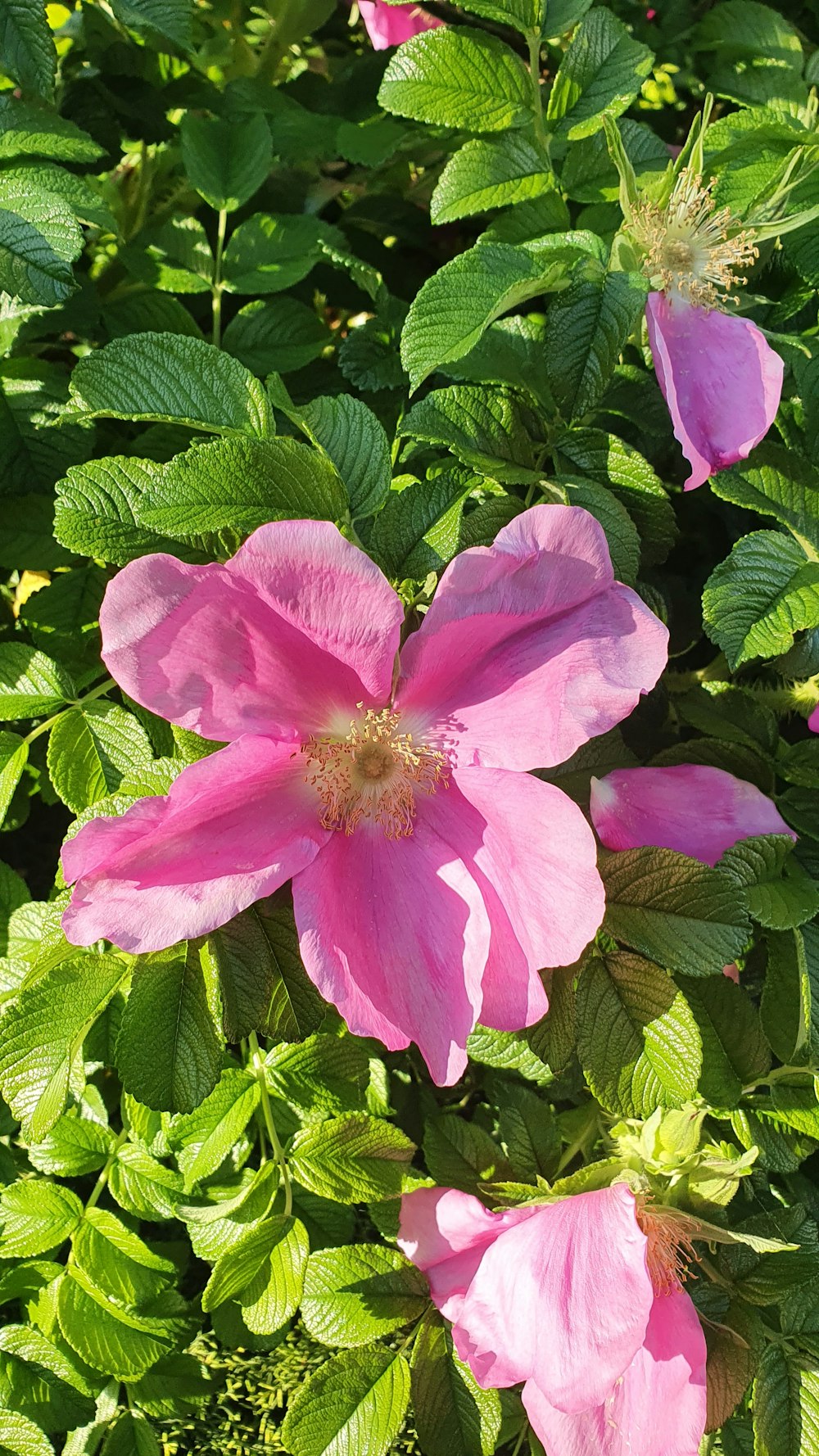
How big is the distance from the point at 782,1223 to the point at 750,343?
74cm

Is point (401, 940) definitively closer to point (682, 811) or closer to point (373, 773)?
point (373, 773)

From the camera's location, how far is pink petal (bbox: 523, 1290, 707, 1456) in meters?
0.82

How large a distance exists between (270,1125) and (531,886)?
1.25 feet

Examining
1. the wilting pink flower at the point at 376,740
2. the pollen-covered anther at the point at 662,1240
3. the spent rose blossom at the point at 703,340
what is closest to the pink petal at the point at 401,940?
the wilting pink flower at the point at 376,740

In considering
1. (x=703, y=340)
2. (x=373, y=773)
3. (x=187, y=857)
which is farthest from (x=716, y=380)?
(x=187, y=857)

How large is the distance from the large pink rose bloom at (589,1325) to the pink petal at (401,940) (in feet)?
0.55

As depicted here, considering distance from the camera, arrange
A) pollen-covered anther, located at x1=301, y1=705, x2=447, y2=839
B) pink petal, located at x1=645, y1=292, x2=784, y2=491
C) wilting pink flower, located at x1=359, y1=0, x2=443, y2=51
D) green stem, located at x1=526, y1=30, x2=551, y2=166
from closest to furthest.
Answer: pollen-covered anther, located at x1=301, y1=705, x2=447, y2=839 → pink petal, located at x1=645, y1=292, x2=784, y2=491 → green stem, located at x1=526, y1=30, x2=551, y2=166 → wilting pink flower, located at x1=359, y1=0, x2=443, y2=51

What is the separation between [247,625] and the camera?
0.72 m

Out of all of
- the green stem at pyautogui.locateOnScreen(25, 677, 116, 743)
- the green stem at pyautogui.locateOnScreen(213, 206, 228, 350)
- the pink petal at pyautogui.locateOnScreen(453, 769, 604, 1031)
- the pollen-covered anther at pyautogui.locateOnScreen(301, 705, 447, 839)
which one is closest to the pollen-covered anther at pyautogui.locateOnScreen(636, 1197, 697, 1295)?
the pink petal at pyautogui.locateOnScreen(453, 769, 604, 1031)

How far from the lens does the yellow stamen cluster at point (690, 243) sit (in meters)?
0.99

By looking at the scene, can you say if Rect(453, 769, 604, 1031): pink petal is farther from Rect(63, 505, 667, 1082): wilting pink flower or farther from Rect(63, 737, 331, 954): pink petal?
Rect(63, 737, 331, 954): pink petal

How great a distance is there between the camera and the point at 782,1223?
94 cm

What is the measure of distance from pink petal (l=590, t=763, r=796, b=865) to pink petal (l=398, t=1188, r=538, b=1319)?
297mm

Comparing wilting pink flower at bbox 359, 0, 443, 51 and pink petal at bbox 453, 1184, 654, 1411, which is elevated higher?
wilting pink flower at bbox 359, 0, 443, 51
